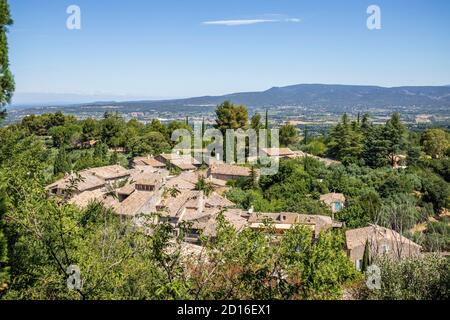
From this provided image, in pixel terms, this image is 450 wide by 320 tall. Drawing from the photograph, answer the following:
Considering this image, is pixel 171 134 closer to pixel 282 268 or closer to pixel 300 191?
pixel 300 191

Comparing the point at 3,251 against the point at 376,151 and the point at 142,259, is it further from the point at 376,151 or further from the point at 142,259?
the point at 376,151

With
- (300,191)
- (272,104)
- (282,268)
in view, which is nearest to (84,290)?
(282,268)

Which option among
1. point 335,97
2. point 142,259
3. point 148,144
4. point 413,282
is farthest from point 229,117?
point 335,97

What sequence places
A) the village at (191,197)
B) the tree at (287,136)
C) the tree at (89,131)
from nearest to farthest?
the village at (191,197) < the tree at (89,131) < the tree at (287,136)

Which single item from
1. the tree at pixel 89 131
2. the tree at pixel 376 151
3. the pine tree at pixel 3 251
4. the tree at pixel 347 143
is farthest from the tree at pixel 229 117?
the pine tree at pixel 3 251

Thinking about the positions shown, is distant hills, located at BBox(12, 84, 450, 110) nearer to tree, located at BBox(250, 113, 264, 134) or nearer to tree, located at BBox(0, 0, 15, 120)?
tree, located at BBox(250, 113, 264, 134)

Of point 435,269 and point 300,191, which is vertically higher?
point 435,269

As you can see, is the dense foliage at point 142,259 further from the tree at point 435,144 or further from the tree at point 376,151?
the tree at point 435,144

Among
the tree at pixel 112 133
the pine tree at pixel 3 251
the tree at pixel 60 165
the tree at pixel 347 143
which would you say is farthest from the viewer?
the tree at pixel 112 133
